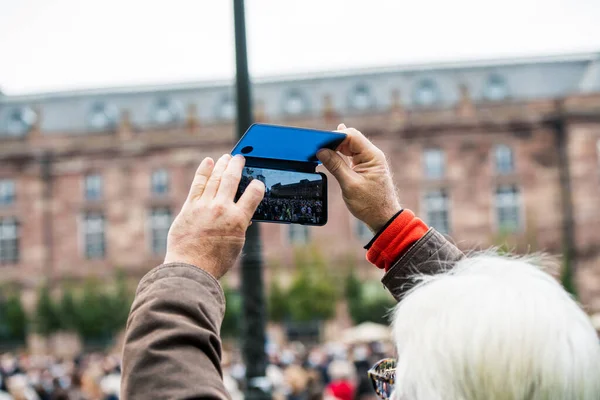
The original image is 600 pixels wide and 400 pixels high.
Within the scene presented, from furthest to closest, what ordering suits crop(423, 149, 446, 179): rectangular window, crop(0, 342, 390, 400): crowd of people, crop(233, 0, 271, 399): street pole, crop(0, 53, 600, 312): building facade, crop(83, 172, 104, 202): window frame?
crop(83, 172, 104, 202): window frame, crop(423, 149, 446, 179): rectangular window, crop(0, 53, 600, 312): building facade, crop(0, 342, 390, 400): crowd of people, crop(233, 0, 271, 399): street pole

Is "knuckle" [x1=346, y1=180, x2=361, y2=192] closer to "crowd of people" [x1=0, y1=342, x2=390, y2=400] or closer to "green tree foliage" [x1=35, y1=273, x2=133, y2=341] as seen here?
"crowd of people" [x1=0, y1=342, x2=390, y2=400]

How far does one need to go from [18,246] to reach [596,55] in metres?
31.7

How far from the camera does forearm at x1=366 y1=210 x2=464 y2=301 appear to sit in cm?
171

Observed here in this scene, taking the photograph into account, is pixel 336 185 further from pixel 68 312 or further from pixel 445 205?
pixel 68 312

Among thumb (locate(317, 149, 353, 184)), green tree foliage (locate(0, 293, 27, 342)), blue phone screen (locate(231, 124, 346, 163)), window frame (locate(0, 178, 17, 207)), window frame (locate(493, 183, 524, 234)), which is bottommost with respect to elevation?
green tree foliage (locate(0, 293, 27, 342))

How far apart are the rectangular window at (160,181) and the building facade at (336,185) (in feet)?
0.16

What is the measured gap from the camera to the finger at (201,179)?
1.50 metres

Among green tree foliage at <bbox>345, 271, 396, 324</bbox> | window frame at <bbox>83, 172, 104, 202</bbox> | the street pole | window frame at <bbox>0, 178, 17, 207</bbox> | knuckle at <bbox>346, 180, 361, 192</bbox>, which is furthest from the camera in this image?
window frame at <bbox>0, 178, 17, 207</bbox>

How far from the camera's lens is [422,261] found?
5.60ft

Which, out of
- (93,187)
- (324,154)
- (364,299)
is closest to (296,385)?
(324,154)

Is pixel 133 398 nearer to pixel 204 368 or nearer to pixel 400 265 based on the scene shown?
pixel 204 368

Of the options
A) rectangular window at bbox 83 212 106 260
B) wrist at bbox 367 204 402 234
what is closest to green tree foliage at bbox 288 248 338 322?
rectangular window at bbox 83 212 106 260

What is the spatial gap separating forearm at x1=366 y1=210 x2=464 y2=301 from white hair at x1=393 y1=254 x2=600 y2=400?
403mm

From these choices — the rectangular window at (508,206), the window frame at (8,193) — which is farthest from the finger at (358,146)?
the window frame at (8,193)
